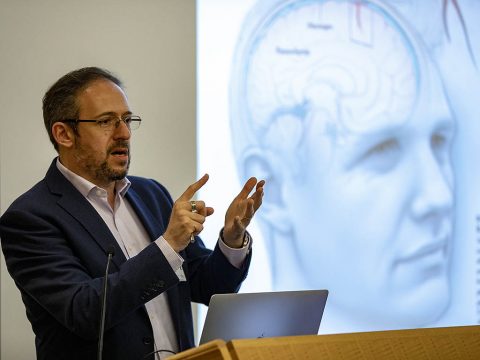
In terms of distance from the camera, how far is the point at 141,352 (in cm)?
236

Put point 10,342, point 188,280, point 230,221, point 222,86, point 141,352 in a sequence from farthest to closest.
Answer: point 222,86 → point 10,342 → point 188,280 → point 230,221 → point 141,352

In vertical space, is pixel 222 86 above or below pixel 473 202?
above

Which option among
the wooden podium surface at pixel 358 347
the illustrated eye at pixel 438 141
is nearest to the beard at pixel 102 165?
the wooden podium surface at pixel 358 347

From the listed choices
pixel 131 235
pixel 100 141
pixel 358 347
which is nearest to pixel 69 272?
pixel 131 235

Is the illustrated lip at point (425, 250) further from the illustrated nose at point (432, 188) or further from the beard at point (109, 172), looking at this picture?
the beard at point (109, 172)

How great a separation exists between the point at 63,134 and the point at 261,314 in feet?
2.81

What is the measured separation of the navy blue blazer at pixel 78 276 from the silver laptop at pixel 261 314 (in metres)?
0.21

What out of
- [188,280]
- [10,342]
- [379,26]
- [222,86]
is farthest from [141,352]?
[379,26]

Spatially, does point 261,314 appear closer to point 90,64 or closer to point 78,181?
point 78,181

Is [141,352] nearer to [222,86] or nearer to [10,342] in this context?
[10,342]

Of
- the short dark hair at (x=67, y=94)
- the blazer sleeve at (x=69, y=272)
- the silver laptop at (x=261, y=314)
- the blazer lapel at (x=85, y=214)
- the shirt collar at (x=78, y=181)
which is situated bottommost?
the silver laptop at (x=261, y=314)

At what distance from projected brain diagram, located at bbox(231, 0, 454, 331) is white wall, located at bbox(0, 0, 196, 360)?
26 cm

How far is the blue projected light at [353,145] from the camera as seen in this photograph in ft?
12.0

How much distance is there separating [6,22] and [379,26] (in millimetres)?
1678
